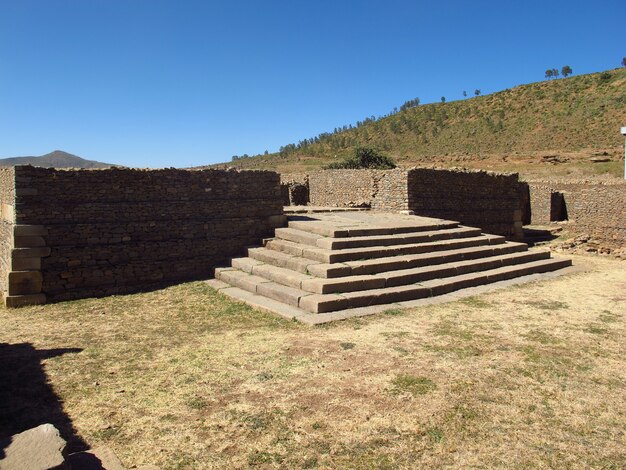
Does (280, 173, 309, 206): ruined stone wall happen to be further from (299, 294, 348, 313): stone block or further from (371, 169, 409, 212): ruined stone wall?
(299, 294, 348, 313): stone block

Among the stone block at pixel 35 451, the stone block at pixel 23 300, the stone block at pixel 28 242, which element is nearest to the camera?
the stone block at pixel 35 451

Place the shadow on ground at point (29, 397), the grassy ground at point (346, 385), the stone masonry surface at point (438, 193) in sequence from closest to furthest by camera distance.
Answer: the grassy ground at point (346, 385) < the shadow on ground at point (29, 397) < the stone masonry surface at point (438, 193)

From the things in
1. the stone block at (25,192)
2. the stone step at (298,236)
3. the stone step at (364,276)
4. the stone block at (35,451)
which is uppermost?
the stone block at (25,192)

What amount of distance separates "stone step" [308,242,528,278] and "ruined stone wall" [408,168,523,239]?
300cm

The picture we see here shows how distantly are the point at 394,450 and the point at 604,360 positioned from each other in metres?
3.46

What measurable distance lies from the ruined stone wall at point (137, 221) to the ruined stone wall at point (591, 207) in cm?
1217

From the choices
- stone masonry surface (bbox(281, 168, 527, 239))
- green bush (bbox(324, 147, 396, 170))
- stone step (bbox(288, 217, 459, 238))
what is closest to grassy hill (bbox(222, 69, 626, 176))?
green bush (bbox(324, 147, 396, 170))

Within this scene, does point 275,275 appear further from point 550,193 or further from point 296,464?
point 550,193

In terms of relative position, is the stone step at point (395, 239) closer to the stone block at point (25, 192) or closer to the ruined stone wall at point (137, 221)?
the ruined stone wall at point (137, 221)

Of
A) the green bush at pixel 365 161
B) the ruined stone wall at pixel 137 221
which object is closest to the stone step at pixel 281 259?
the ruined stone wall at pixel 137 221

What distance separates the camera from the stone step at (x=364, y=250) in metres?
9.41

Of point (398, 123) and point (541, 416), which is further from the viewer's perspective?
point (398, 123)

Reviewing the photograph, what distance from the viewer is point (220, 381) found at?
521cm

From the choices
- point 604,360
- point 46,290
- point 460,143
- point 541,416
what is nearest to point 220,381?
point 541,416
